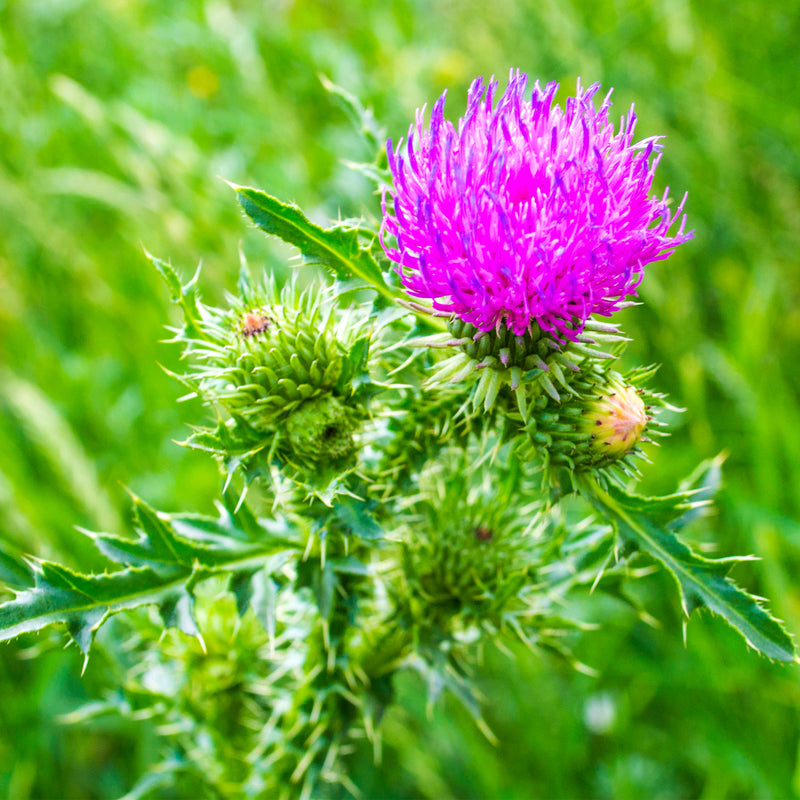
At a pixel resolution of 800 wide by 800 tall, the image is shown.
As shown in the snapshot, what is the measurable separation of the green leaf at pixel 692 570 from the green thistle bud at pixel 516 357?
31 cm

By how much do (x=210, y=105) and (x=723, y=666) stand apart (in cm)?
601

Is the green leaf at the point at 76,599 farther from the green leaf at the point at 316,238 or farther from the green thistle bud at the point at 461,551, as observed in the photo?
the green leaf at the point at 316,238

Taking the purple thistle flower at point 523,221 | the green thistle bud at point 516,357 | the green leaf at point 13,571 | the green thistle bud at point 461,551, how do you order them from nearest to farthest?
the purple thistle flower at point 523,221 → the green thistle bud at point 516,357 → the green leaf at point 13,571 → the green thistle bud at point 461,551

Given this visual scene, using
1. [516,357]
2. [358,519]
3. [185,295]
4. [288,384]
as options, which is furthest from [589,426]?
[185,295]

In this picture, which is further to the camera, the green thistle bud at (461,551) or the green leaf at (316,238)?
the green thistle bud at (461,551)

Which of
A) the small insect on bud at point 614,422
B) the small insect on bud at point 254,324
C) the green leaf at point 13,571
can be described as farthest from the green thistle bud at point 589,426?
the green leaf at point 13,571

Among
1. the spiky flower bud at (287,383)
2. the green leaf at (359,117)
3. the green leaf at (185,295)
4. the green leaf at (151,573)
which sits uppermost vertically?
the green leaf at (359,117)

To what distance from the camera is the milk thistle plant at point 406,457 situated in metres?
1.86

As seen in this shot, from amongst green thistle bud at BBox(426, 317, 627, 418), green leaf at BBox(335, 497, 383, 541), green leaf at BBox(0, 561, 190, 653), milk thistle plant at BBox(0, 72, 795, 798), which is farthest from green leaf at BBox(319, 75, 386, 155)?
green leaf at BBox(0, 561, 190, 653)

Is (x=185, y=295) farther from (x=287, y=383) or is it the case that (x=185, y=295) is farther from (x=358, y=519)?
(x=358, y=519)

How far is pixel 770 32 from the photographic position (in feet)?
17.8

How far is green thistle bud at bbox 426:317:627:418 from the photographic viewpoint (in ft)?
6.30

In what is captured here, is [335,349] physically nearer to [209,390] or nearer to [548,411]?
[209,390]

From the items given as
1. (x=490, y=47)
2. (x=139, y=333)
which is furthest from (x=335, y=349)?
(x=490, y=47)
